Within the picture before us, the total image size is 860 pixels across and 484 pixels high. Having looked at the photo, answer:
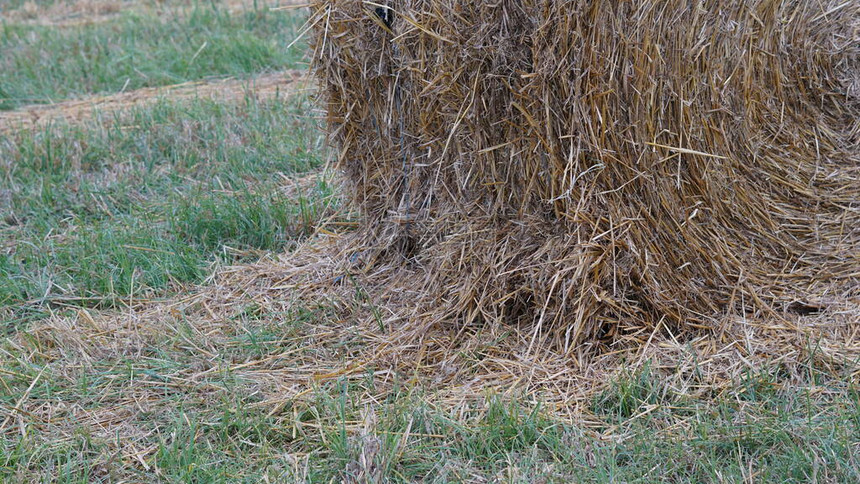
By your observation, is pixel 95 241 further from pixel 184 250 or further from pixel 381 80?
pixel 381 80

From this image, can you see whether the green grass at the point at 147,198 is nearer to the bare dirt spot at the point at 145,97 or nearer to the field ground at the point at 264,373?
the field ground at the point at 264,373

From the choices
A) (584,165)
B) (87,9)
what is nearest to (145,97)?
(87,9)

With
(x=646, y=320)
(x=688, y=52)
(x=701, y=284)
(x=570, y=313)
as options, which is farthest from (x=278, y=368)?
(x=688, y=52)

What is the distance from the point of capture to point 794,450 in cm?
219

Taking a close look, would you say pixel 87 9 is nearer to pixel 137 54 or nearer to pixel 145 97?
pixel 137 54

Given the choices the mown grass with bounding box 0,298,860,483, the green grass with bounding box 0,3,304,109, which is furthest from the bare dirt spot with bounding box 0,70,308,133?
the mown grass with bounding box 0,298,860,483

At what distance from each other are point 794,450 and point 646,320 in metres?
0.79

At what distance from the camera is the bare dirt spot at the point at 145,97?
18.3 ft

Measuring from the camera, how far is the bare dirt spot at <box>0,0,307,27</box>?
8.18 m

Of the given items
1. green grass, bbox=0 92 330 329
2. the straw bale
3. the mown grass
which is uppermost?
the straw bale

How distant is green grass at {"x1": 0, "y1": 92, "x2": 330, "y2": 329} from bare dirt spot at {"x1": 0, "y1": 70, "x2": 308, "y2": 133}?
0.80 feet

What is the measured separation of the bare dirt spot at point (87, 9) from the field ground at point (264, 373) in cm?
353

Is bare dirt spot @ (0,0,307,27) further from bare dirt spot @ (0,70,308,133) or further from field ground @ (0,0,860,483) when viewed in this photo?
field ground @ (0,0,860,483)

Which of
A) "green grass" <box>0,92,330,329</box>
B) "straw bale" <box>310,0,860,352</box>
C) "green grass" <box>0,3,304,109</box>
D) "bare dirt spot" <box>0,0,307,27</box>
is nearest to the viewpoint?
"straw bale" <box>310,0,860,352</box>
